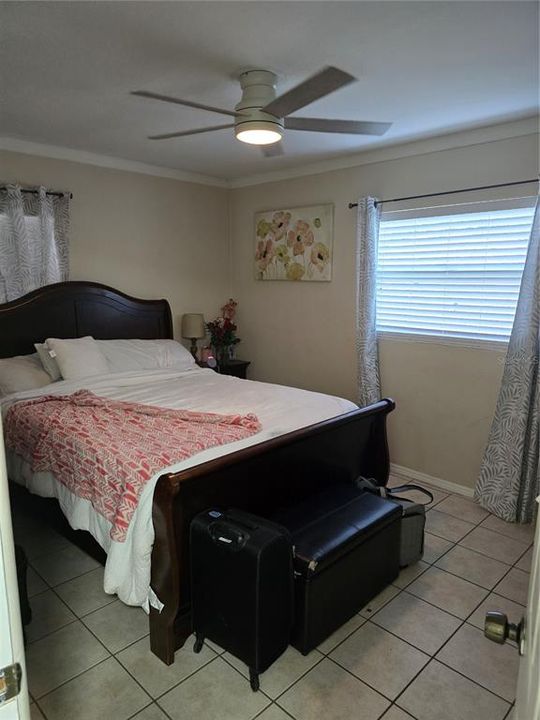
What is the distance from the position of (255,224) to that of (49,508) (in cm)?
314

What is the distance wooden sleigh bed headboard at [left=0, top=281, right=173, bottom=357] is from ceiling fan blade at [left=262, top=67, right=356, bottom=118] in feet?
7.72

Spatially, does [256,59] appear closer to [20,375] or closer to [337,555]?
[337,555]

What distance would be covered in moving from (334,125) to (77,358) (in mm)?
2299

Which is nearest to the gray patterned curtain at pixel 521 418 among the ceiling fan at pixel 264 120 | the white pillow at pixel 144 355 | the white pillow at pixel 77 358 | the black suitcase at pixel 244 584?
the ceiling fan at pixel 264 120

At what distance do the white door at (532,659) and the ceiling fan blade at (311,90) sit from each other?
61.3 inches

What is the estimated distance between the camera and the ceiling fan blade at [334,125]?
7.27ft

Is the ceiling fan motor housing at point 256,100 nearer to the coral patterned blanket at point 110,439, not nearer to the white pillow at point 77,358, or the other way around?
the coral patterned blanket at point 110,439

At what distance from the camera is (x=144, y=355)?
3852 millimetres

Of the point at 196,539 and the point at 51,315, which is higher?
the point at 51,315

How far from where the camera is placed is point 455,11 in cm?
173

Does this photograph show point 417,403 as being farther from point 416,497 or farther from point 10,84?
point 10,84

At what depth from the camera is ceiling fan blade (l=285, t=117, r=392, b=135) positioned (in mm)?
2215

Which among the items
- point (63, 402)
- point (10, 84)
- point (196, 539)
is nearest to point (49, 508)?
point (63, 402)

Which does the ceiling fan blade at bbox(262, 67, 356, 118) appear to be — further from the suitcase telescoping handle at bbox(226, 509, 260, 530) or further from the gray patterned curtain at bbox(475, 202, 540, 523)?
the gray patterned curtain at bbox(475, 202, 540, 523)
